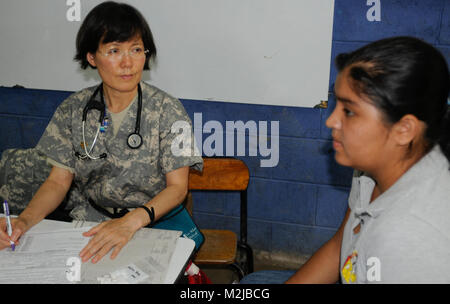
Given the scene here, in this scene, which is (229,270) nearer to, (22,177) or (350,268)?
(22,177)

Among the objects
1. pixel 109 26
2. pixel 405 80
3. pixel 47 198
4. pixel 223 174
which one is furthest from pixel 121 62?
pixel 405 80

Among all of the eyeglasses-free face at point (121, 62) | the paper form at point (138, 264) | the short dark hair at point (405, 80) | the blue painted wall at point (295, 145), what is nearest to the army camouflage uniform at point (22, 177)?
the blue painted wall at point (295, 145)

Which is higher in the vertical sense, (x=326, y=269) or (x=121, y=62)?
(x=121, y=62)

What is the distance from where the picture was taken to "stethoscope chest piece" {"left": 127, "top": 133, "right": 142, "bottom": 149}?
5.10 feet

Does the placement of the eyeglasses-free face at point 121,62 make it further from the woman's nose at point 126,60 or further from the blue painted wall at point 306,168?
the blue painted wall at point 306,168

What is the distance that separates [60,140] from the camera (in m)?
1.59

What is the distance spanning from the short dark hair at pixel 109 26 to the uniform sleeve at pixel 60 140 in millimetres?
272

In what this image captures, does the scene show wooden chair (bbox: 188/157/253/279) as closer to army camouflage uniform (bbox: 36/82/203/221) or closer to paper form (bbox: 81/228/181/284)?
army camouflage uniform (bbox: 36/82/203/221)

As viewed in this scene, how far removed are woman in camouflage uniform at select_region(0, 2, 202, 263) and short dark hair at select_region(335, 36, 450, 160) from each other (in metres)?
0.80

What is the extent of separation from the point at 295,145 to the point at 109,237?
1.26 meters

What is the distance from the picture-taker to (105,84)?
1.60 meters

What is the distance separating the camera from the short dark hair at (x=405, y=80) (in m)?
0.89
